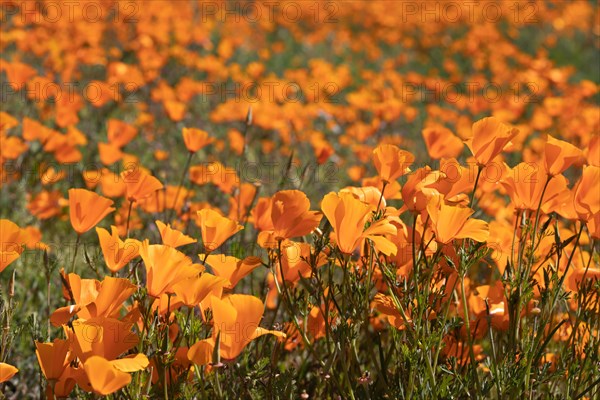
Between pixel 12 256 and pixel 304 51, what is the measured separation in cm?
791

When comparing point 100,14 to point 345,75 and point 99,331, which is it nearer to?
point 345,75

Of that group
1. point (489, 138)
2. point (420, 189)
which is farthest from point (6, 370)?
point (489, 138)

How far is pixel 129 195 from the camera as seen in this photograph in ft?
6.48

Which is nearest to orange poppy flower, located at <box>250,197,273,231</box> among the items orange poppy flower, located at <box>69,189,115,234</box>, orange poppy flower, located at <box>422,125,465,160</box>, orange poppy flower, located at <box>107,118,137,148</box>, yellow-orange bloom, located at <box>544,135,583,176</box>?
orange poppy flower, located at <box>69,189,115,234</box>

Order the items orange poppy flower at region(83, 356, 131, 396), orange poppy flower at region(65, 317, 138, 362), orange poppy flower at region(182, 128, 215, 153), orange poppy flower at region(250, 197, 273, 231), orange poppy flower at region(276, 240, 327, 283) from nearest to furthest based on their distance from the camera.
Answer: orange poppy flower at region(83, 356, 131, 396) → orange poppy flower at region(65, 317, 138, 362) → orange poppy flower at region(276, 240, 327, 283) → orange poppy flower at region(250, 197, 273, 231) → orange poppy flower at region(182, 128, 215, 153)

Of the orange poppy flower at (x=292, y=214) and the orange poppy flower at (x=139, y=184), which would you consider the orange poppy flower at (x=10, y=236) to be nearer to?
the orange poppy flower at (x=139, y=184)

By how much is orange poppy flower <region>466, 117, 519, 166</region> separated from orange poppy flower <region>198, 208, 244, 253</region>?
1.85 ft

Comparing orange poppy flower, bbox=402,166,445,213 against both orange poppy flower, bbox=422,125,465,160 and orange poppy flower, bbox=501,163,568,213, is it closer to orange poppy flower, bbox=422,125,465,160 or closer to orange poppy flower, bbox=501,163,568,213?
orange poppy flower, bbox=501,163,568,213

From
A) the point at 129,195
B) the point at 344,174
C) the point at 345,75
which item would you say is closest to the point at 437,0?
the point at 345,75

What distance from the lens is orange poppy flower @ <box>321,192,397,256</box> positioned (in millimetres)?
1484

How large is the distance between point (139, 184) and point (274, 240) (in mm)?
418

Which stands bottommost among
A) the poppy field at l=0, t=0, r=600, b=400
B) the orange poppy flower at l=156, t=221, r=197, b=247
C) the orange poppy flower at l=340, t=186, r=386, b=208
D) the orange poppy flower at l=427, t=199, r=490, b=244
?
the poppy field at l=0, t=0, r=600, b=400

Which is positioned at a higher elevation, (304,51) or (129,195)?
(129,195)

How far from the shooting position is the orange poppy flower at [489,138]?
167 cm
